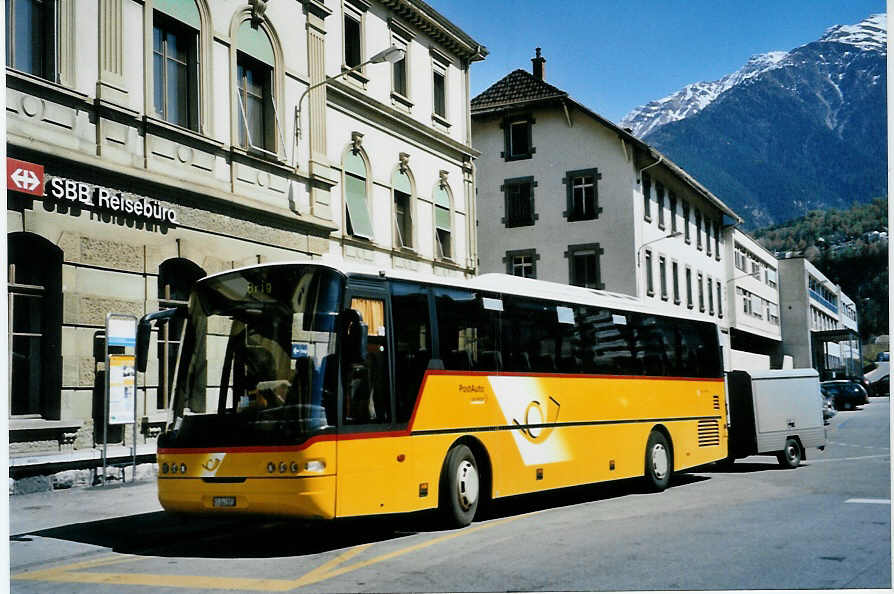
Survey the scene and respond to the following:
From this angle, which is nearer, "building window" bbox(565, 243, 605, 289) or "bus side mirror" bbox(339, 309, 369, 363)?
"bus side mirror" bbox(339, 309, 369, 363)

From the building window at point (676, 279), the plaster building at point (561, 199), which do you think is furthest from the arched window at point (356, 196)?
the plaster building at point (561, 199)

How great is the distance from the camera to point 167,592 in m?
7.70

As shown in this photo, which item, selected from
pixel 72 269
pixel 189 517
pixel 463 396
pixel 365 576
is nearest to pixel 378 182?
pixel 72 269

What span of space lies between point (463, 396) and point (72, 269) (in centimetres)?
541

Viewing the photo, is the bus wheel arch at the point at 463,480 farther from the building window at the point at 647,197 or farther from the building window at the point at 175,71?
the building window at the point at 647,197

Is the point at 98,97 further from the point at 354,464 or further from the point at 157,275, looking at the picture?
the point at 354,464

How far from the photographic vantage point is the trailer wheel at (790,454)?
1872cm

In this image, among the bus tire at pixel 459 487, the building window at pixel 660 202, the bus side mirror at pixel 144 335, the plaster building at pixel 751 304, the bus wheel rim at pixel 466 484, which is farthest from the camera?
the building window at pixel 660 202

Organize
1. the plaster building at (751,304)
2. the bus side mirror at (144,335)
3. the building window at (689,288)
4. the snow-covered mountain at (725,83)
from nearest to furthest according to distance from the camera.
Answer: the bus side mirror at (144,335) → the snow-covered mountain at (725,83) → the plaster building at (751,304) → the building window at (689,288)

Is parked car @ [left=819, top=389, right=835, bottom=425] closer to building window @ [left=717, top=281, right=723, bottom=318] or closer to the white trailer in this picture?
the white trailer

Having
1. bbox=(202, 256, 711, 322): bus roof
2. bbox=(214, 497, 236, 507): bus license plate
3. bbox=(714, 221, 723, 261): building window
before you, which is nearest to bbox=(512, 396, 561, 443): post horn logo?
bbox=(202, 256, 711, 322): bus roof

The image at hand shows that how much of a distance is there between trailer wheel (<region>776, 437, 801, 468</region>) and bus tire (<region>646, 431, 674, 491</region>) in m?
4.06

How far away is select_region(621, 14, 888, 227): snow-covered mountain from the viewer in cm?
1048

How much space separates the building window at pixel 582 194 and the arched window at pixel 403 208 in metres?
11.5
